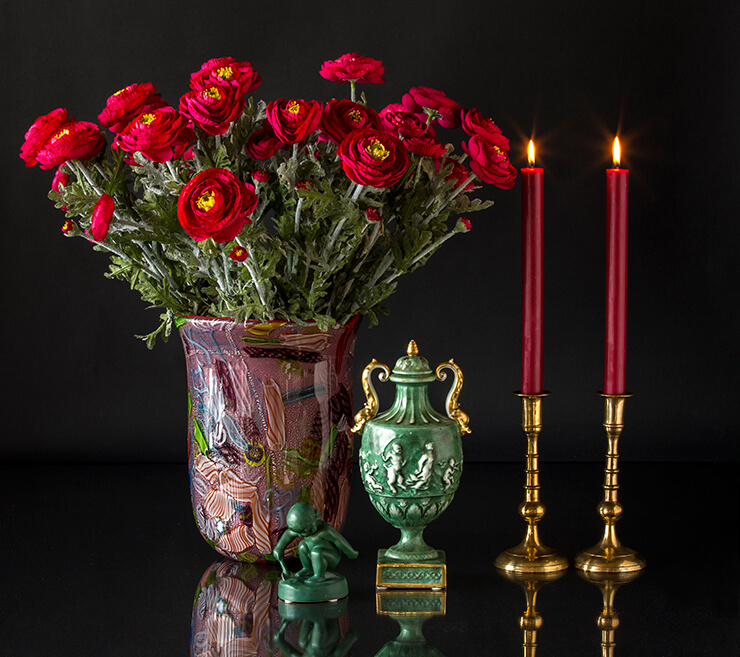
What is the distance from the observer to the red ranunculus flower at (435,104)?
0.76 metres

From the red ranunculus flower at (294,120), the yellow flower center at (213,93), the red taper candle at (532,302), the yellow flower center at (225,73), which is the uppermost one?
the yellow flower center at (225,73)

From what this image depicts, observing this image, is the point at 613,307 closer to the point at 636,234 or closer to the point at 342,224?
the point at 342,224

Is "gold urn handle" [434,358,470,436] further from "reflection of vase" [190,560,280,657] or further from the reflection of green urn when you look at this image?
"reflection of vase" [190,560,280,657]

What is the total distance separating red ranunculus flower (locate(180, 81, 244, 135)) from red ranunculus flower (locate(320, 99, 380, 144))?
0.23 feet

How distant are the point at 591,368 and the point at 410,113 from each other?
491 millimetres

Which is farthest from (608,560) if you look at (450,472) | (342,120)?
Result: (342,120)

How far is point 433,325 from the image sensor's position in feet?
3.71

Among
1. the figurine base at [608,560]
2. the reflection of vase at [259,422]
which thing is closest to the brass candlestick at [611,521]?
the figurine base at [608,560]

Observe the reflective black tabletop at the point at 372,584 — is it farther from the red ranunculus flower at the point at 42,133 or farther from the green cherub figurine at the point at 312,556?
the red ranunculus flower at the point at 42,133

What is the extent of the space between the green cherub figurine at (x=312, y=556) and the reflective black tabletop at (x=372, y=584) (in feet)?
0.06

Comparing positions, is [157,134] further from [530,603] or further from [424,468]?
[530,603]

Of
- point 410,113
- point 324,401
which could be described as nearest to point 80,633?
point 324,401

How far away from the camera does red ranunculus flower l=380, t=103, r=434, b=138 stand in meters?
0.74

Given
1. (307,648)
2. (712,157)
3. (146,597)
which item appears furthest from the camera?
(712,157)
